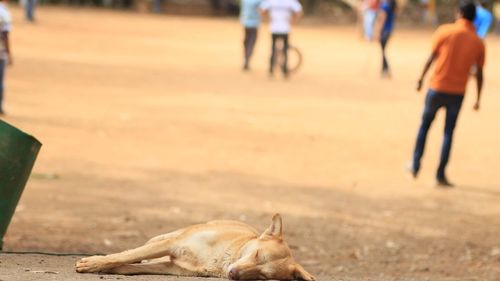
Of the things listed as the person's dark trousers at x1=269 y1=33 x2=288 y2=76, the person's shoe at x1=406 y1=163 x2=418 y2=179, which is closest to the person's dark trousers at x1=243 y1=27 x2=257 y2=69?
the person's dark trousers at x1=269 y1=33 x2=288 y2=76

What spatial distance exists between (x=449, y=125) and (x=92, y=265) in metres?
7.02

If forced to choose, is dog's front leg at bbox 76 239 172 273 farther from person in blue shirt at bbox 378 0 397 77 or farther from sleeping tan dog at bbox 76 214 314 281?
person in blue shirt at bbox 378 0 397 77

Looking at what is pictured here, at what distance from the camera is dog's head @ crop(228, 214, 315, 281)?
5100 mm

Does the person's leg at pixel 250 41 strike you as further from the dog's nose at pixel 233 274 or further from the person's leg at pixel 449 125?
the dog's nose at pixel 233 274

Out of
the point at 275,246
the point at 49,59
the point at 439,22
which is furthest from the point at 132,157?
the point at 439,22

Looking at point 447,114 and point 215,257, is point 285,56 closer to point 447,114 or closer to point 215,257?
point 447,114

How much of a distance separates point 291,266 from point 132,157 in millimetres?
7882

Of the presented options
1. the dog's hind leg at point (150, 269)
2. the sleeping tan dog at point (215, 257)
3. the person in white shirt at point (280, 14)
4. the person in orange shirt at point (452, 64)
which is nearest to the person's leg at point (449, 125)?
the person in orange shirt at point (452, 64)

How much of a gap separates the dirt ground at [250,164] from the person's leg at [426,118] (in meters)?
0.26

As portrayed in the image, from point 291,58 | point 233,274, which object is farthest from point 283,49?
point 233,274

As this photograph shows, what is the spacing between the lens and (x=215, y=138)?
48.0 feet

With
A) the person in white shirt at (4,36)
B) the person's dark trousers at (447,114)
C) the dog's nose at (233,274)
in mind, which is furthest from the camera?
the person in white shirt at (4,36)

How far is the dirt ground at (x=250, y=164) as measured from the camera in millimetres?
9148

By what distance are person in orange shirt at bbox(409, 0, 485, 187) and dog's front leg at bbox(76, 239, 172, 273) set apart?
6.74 metres
